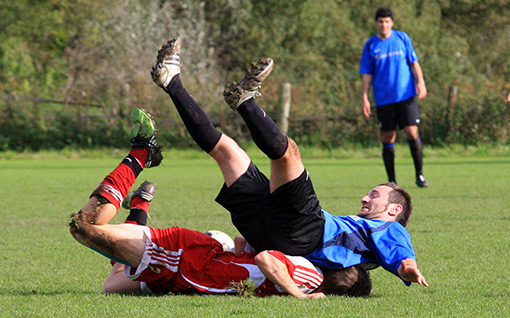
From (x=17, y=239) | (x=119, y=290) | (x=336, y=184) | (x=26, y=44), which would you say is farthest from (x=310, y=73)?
(x=119, y=290)

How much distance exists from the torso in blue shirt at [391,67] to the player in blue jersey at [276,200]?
573 cm

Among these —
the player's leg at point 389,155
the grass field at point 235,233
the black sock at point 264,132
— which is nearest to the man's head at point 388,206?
the grass field at point 235,233

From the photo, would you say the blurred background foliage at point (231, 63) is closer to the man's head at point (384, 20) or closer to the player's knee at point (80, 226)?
the man's head at point (384, 20)

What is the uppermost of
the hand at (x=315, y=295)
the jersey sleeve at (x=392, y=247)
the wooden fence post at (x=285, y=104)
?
the jersey sleeve at (x=392, y=247)

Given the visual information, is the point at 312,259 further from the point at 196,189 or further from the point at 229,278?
the point at 196,189

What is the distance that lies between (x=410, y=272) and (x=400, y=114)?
621cm

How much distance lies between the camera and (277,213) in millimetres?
→ 3684

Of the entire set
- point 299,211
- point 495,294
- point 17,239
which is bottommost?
point 17,239

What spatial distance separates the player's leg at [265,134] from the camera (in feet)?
11.5

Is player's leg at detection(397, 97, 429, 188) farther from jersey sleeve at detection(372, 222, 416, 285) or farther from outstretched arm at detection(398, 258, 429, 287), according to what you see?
outstretched arm at detection(398, 258, 429, 287)

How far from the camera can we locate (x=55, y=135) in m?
18.9

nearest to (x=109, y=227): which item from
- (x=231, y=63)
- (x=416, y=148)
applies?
(x=416, y=148)

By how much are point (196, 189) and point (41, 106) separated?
34.2ft

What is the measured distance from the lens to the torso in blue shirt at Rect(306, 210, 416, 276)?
12.2 ft
